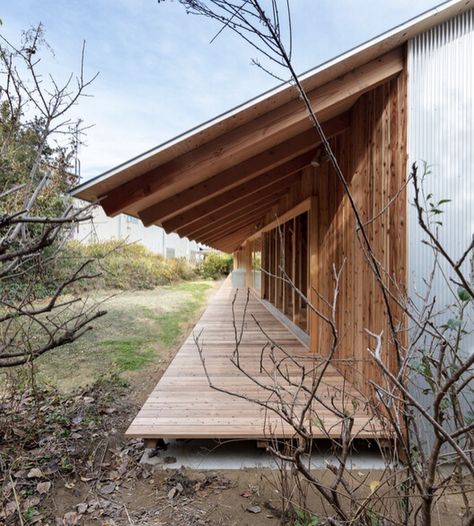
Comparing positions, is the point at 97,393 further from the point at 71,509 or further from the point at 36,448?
the point at 71,509

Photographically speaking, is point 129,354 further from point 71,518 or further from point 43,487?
point 71,518

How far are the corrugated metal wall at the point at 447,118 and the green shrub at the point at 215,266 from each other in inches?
936

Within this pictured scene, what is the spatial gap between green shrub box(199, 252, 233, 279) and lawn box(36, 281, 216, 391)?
14.8m

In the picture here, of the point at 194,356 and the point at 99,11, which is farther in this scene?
the point at 194,356

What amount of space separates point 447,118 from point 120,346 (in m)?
6.63

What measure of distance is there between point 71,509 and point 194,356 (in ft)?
9.99

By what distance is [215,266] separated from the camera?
2716 centimetres

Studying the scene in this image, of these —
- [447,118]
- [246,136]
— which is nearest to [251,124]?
[246,136]

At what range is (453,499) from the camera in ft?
8.00

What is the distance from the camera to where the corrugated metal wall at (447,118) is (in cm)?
294

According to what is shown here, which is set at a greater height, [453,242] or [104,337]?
[453,242]

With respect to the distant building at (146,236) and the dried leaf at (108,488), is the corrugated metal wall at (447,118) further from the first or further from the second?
the distant building at (146,236)

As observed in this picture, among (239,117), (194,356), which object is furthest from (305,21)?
(194,356)

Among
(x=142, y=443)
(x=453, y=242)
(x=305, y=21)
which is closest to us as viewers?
(x=305, y=21)
